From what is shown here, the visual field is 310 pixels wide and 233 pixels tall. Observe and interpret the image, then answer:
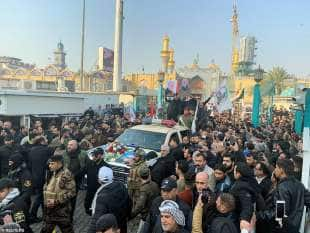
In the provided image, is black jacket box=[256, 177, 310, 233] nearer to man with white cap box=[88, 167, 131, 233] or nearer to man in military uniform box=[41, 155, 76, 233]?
man with white cap box=[88, 167, 131, 233]

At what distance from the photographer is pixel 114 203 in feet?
16.1

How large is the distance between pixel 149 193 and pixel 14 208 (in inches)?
88.2

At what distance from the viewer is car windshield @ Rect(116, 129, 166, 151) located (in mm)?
10445

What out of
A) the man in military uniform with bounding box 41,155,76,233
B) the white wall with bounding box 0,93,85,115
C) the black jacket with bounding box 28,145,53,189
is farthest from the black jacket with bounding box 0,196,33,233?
the white wall with bounding box 0,93,85,115

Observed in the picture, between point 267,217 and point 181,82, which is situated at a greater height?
point 181,82

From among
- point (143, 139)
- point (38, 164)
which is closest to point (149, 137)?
point (143, 139)

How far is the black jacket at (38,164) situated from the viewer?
7609 mm

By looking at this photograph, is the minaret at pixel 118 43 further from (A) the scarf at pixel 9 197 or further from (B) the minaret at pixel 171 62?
(A) the scarf at pixel 9 197

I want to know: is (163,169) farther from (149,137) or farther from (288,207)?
(149,137)

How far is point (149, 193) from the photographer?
593 centimetres

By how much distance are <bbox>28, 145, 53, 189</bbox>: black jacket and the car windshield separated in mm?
3149

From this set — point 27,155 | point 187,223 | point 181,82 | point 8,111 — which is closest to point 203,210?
point 187,223

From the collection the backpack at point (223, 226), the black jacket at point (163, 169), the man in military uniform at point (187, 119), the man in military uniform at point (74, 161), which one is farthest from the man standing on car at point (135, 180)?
the man in military uniform at point (187, 119)

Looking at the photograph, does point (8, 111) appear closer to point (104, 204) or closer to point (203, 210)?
point (104, 204)
